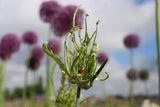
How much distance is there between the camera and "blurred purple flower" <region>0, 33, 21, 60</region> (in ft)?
7.34

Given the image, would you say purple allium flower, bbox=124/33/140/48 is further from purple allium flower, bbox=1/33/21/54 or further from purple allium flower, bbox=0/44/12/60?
purple allium flower, bbox=0/44/12/60

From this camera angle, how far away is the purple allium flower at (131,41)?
3070 millimetres

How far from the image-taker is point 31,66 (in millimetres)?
2320

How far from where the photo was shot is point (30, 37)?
249 centimetres

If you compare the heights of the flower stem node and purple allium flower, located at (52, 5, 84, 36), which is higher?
purple allium flower, located at (52, 5, 84, 36)

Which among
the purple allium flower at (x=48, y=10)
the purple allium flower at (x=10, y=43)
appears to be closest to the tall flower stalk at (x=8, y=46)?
the purple allium flower at (x=10, y=43)

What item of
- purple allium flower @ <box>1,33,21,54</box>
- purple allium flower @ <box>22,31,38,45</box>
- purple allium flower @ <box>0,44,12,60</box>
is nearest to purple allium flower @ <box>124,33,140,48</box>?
purple allium flower @ <box>22,31,38,45</box>

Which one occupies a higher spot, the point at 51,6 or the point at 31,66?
the point at 51,6

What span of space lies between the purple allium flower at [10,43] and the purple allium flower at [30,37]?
9 centimetres

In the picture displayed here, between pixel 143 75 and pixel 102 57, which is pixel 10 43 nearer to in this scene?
pixel 102 57

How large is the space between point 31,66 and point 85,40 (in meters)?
1.93

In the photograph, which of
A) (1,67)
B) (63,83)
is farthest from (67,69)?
(1,67)

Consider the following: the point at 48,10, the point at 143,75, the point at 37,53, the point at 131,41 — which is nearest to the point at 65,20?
the point at 48,10

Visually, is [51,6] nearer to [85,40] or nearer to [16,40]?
[16,40]
